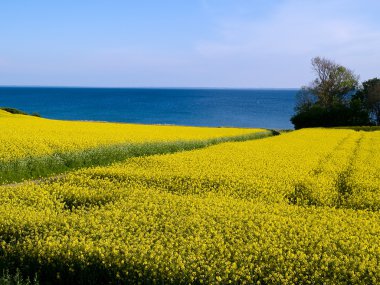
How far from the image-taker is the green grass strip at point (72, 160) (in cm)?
1738

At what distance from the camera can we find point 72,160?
19.9 metres

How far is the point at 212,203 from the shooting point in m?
11.2

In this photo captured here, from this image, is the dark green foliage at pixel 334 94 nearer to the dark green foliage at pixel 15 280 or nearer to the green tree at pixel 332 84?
the green tree at pixel 332 84

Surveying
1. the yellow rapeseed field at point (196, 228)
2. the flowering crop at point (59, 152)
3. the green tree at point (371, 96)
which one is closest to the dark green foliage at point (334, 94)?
the green tree at point (371, 96)

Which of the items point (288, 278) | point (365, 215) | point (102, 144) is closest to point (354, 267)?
point (288, 278)

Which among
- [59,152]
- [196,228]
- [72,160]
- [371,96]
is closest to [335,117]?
[371,96]

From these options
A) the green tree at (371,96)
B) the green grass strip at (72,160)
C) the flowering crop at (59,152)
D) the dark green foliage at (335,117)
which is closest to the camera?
the green grass strip at (72,160)

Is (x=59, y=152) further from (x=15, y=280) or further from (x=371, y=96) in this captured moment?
(x=371, y=96)

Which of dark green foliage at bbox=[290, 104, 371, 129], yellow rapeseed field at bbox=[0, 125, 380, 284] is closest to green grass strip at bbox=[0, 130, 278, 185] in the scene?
yellow rapeseed field at bbox=[0, 125, 380, 284]

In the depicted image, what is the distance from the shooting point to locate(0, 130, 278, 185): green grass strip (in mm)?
17375

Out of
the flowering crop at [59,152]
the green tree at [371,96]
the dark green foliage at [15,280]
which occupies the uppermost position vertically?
the green tree at [371,96]

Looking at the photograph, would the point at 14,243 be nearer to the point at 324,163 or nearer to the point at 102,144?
the point at 324,163

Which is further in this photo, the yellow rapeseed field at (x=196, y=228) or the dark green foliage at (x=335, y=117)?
the dark green foliage at (x=335, y=117)

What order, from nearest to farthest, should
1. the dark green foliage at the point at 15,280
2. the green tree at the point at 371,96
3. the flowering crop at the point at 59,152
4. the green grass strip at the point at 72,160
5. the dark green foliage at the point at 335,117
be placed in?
the dark green foliage at the point at 15,280 → the green grass strip at the point at 72,160 → the flowering crop at the point at 59,152 → the dark green foliage at the point at 335,117 → the green tree at the point at 371,96
